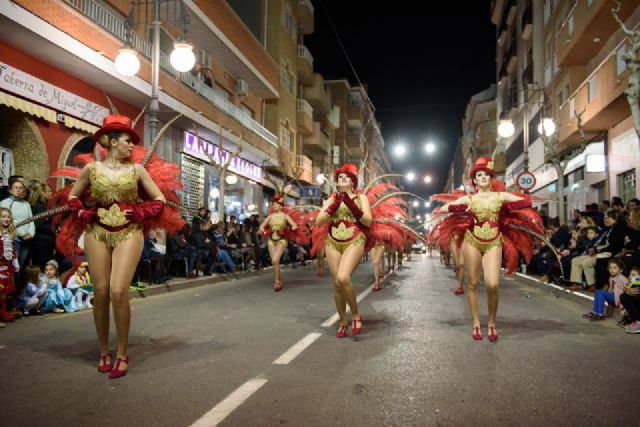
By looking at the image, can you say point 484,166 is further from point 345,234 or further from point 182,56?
point 182,56

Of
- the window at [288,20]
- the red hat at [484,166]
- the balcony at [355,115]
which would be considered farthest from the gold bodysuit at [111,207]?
the balcony at [355,115]

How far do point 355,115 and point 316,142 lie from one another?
22.7 metres

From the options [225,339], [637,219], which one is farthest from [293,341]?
[637,219]

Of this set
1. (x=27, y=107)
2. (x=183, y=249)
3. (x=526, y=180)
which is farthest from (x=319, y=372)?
(x=526, y=180)

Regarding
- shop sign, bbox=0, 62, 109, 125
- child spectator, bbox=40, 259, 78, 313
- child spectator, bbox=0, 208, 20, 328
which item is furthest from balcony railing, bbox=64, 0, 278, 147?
child spectator, bbox=0, 208, 20, 328

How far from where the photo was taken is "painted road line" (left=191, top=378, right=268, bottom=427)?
385 centimetres

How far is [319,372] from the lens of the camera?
17.2 feet

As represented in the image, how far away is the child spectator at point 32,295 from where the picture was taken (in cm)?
899

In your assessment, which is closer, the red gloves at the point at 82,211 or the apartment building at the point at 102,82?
the red gloves at the point at 82,211

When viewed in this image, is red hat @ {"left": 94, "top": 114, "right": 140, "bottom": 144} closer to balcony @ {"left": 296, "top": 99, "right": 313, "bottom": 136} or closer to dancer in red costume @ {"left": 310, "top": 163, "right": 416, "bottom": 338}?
dancer in red costume @ {"left": 310, "top": 163, "right": 416, "bottom": 338}

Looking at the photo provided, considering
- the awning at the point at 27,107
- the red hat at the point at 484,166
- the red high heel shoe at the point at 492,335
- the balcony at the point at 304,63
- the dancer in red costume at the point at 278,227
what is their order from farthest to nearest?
the balcony at the point at 304,63, the dancer in red costume at the point at 278,227, the awning at the point at 27,107, the red hat at the point at 484,166, the red high heel shoe at the point at 492,335

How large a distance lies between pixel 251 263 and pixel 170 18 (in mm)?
10232

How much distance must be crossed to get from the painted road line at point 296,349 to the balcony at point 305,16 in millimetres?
37512

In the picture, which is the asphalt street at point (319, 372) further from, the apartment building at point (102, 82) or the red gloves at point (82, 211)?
the apartment building at point (102, 82)
